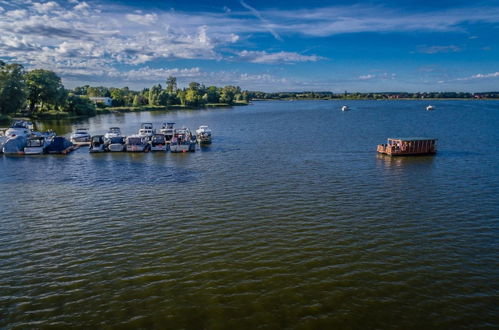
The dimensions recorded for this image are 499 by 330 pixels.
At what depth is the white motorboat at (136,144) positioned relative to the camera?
173 feet

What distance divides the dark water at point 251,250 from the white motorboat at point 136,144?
15.7 meters

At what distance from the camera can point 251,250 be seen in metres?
18.8

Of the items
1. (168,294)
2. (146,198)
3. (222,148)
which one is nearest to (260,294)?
(168,294)

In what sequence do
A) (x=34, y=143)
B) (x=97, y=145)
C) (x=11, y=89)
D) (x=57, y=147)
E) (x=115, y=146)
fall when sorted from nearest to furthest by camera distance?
(x=57, y=147)
(x=34, y=143)
(x=115, y=146)
(x=97, y=145)
(x=11, y=89)

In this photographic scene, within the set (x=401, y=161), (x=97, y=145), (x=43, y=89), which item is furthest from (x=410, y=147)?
(x=43, y=89)

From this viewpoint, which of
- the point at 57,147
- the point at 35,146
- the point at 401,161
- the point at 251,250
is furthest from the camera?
the point at 57,147

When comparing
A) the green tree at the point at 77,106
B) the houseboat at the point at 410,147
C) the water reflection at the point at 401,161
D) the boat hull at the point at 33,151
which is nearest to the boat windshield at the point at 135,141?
the boat hull at the point at 33,151

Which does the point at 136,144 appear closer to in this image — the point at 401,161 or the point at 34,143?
the point at 34,143

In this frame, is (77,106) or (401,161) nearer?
(401,161)

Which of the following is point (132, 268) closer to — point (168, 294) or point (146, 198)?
point (168, 294)

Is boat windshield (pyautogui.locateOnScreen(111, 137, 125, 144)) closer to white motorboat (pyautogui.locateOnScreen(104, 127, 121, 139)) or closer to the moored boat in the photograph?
the moored boat

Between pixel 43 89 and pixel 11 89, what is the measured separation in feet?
81.3

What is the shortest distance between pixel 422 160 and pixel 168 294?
1614 inches

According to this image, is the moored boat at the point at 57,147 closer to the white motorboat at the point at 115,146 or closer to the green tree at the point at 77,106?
the white motorboat at the point at 115,146
